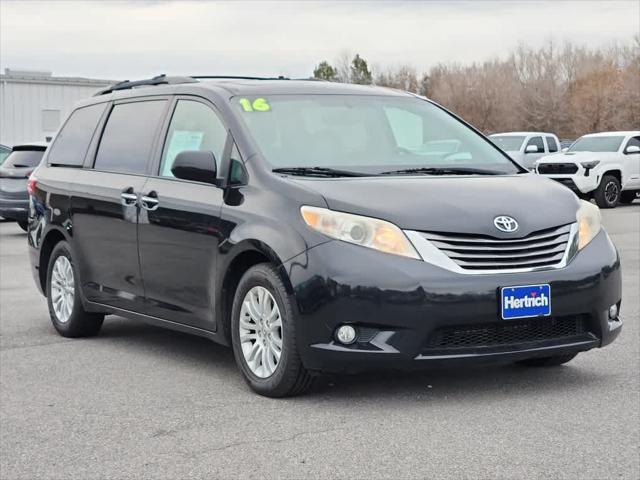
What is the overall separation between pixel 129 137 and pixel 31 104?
3692 cm

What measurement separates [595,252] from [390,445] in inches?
69.7

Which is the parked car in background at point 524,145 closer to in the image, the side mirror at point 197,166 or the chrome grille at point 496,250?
the side mirror at point 197,166

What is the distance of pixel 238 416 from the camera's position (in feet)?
18.2

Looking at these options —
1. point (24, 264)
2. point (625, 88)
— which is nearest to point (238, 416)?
point (24, 264)

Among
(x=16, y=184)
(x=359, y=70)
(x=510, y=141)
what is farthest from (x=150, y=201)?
(x=359, y=70)

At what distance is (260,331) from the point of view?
6.00 meters

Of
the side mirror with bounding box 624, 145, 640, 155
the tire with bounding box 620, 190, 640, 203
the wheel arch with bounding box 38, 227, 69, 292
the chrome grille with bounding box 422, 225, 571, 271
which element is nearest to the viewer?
the chrome grille with bounding box 422, 225, 571, 271

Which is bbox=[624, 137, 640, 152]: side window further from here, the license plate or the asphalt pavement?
the license plate

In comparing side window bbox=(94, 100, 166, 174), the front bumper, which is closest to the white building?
side window bbox=(94, 100, 166, 174)

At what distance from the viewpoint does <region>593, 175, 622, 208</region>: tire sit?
25.8 meters

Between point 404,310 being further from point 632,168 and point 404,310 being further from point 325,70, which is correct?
point 325,70

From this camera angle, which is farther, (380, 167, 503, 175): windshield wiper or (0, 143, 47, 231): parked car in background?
(0, 143, 47, 231): parked car in background

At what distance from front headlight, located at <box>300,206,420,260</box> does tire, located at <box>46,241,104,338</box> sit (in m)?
2.87

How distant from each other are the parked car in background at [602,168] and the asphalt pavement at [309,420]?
18.6 meters
